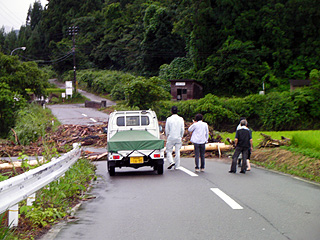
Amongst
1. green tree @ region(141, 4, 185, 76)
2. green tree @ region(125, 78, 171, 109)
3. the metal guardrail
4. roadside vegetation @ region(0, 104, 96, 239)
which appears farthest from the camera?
green tree @ region(141, 4, 185, 76)

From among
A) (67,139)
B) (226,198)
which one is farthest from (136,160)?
(67,139)

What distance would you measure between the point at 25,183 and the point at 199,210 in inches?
127

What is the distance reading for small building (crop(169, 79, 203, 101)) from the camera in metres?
55.8

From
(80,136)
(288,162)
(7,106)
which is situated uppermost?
(7,106)

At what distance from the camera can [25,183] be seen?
240 inches

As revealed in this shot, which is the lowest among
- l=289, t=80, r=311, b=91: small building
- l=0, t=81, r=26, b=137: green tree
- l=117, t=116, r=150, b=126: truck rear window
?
l=117, t=116, r=150, b=126: truck rear window

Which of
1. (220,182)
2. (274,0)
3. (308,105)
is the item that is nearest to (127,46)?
(274,0)

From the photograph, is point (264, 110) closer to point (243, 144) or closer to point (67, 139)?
point (67, 139)

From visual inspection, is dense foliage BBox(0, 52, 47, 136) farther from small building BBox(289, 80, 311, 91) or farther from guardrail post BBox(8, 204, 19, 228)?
guardrail post BBox(8, 204, 19, 228)

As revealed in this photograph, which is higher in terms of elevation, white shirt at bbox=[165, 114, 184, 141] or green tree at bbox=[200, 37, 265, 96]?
green tree at bbox=[200, 37, 265, 96]

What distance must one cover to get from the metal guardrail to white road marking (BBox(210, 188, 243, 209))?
349 centimetres

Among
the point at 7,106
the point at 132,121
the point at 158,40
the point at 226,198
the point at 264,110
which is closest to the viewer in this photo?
the point at 226,198

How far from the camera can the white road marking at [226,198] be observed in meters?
8.00

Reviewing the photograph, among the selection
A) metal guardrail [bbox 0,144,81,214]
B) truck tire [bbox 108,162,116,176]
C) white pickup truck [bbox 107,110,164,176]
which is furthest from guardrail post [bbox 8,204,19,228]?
truck tire [bbox 108,162,116,176]
